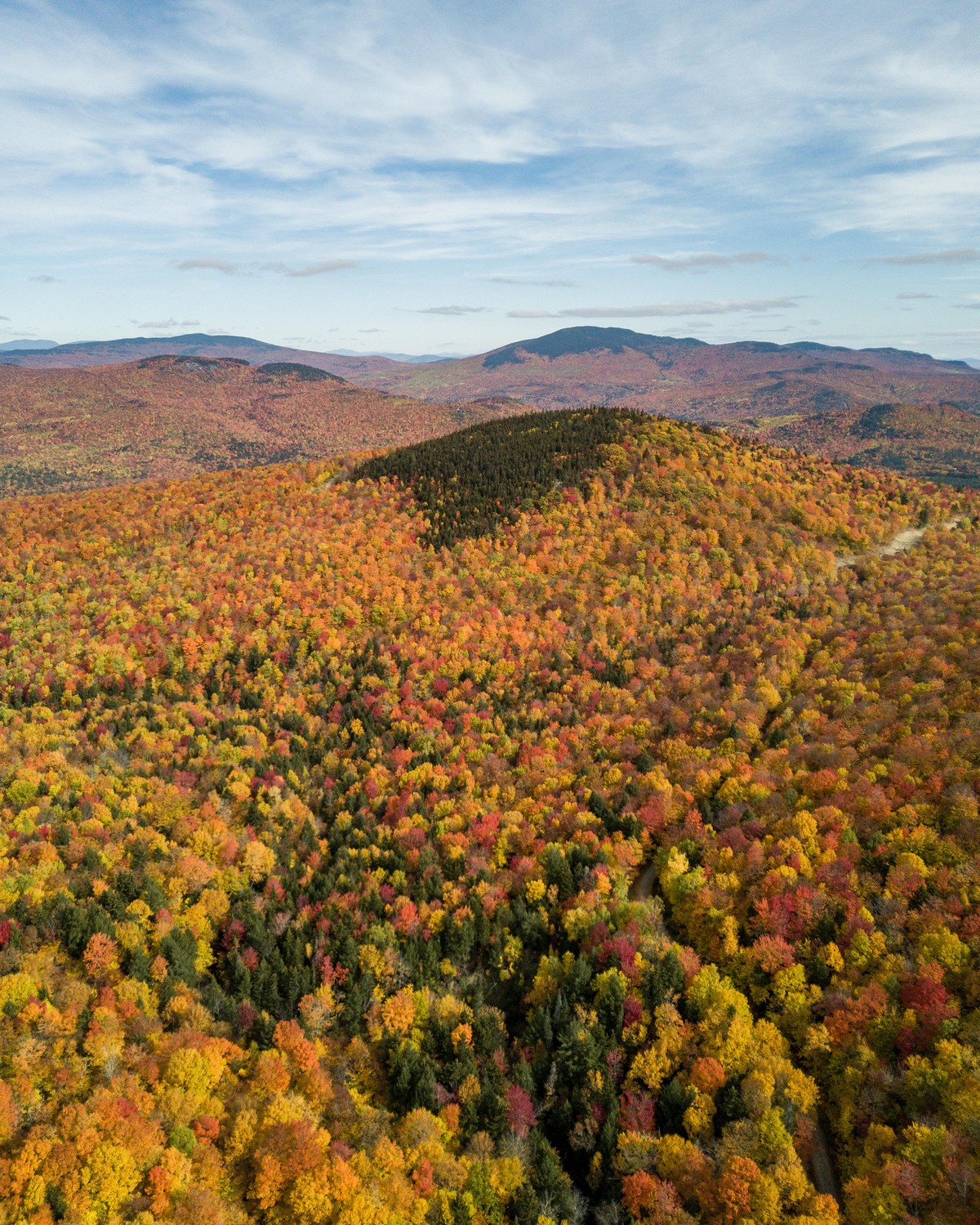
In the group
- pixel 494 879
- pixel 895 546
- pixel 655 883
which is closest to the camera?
pixel 494 879

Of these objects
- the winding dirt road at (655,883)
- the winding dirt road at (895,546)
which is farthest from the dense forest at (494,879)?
the winding dirt road at (895,546)

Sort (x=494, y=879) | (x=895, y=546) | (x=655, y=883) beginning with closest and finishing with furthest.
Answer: (x=494, y=879)
(x=655, y=883)
(x=895, y=546)

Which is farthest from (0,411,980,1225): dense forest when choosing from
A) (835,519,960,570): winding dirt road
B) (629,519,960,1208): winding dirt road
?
(835,519,960,570): winding dirt road

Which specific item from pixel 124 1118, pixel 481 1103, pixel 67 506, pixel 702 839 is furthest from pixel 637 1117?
pixel 67 506

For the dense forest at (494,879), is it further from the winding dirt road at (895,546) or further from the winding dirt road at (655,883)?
the winding dirt road at (895,546)

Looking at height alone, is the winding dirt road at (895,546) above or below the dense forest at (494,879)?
above

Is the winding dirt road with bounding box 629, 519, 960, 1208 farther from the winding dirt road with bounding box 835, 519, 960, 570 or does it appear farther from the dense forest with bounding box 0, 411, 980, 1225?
the dense forest with bounding box 0, 411, 980, 1225

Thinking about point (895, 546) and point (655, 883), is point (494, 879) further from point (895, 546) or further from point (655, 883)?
point (895, 546)

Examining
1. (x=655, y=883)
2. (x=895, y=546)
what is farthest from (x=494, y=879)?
(x=895, y=546)
